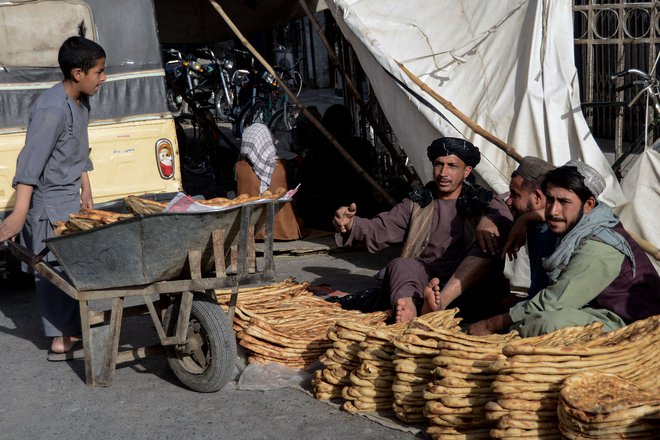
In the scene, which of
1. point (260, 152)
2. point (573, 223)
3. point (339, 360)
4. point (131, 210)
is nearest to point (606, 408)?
point (573, 223)

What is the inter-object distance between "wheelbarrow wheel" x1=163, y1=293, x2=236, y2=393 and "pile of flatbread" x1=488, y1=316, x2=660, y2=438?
1524mm

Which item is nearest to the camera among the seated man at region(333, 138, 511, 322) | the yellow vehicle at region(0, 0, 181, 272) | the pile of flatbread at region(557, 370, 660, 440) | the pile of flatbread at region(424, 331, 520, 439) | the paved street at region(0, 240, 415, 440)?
the pile of flatbread at region(557, 370, 660, 440)

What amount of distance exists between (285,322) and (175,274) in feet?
2.68

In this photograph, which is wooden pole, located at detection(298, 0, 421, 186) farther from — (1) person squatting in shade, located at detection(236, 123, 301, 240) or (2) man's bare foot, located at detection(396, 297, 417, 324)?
(2) man's bare foot, located at detection(396, 297, 417, 324)

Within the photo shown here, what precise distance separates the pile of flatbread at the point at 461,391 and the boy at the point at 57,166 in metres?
2.43

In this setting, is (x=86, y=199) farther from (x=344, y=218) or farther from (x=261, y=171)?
(x=261, y=171)

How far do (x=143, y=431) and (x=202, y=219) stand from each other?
1.06 meters

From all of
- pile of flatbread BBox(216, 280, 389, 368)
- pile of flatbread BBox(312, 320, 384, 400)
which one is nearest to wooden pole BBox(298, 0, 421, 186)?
pile of flatbread BBox(216, 280, 389, 368)

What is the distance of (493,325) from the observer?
14.9 ft

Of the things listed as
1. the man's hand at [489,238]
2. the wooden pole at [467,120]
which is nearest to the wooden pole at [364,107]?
the wooden pole at [467,120]

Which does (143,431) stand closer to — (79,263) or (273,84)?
Result: (79,263)

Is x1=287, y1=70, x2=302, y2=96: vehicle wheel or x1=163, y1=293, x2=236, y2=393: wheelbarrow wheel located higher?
x1=287, y1=70, x2=302, y2=96: vehicle wheel

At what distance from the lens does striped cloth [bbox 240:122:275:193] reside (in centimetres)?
830

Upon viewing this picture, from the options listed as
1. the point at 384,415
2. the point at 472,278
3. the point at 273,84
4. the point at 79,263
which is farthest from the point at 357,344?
the point at 273,84
